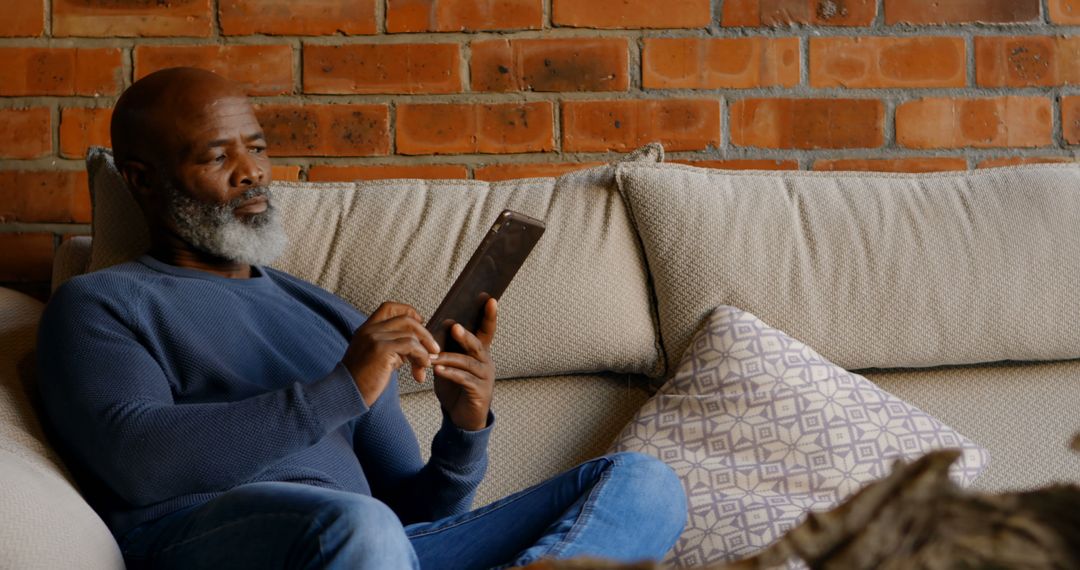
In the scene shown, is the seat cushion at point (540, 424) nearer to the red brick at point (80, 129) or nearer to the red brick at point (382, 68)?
the red brick at point (382, 68)

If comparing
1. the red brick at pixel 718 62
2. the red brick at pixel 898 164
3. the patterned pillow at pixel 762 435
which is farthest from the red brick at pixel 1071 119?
the patterned pillow at pixel 762 435

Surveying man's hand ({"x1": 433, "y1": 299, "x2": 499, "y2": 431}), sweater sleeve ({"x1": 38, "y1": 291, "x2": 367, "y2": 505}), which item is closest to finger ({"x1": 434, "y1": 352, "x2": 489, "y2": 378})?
man's hand ({"x1": 433, "y1": 299, "x2": 499, "y2": 431})

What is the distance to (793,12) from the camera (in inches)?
75.5

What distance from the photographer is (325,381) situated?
3.91 ft

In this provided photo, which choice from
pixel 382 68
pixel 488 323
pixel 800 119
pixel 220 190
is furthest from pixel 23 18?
pixel 800 119

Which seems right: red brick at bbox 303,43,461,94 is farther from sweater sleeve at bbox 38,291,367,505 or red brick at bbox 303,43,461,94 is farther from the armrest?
sweater sleeve at bbox 38,291,367,505

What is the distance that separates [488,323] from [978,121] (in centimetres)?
104

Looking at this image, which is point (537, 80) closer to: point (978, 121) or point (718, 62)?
point (718, 62)

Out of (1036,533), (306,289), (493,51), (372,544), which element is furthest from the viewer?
(493,51)

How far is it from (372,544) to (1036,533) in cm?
61

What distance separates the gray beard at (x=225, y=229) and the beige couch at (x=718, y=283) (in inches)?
4.5

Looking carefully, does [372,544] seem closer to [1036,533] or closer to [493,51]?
[1036,533]

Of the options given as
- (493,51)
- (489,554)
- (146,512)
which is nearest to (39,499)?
(146,512)

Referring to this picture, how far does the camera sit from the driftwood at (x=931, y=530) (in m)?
0.49
